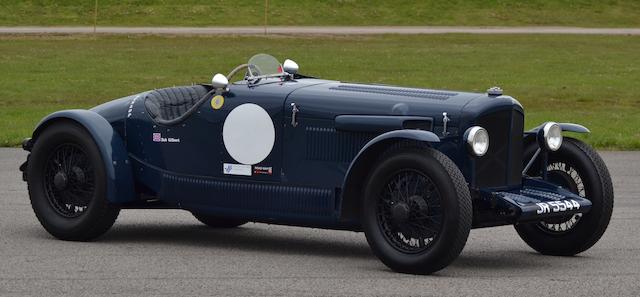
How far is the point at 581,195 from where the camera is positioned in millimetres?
8734

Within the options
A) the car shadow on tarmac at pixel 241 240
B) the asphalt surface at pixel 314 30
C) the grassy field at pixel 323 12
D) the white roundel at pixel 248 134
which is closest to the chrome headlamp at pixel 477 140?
the car shadow on tarmac at pixel 241 240

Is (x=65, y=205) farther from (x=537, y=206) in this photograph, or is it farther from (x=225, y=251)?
(x=537, y=206)

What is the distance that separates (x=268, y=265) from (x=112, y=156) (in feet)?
5.00

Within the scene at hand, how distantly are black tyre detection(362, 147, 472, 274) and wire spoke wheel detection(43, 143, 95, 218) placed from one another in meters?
2.10

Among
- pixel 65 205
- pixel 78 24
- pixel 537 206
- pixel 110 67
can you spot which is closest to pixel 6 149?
pixel 65 205

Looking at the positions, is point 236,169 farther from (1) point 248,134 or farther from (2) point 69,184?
(2) point 69,184

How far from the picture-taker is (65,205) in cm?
920

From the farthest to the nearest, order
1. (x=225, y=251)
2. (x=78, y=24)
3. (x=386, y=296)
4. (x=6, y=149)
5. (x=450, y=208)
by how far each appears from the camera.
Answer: (x=78, y=24)
(x=6, y=149)
(x=225, y=251)
(x=450, y=208)
(x=386, y=296)

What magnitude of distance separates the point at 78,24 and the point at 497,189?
34.3 meters

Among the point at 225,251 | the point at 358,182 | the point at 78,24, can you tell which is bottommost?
the point at 78,24

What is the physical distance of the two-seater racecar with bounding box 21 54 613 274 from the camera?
7.86m

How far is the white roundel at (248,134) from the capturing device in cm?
861

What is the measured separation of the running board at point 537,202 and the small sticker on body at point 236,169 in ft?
5.26

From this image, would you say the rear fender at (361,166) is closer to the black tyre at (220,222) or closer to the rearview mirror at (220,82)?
the rearview mirror at (220,82)
